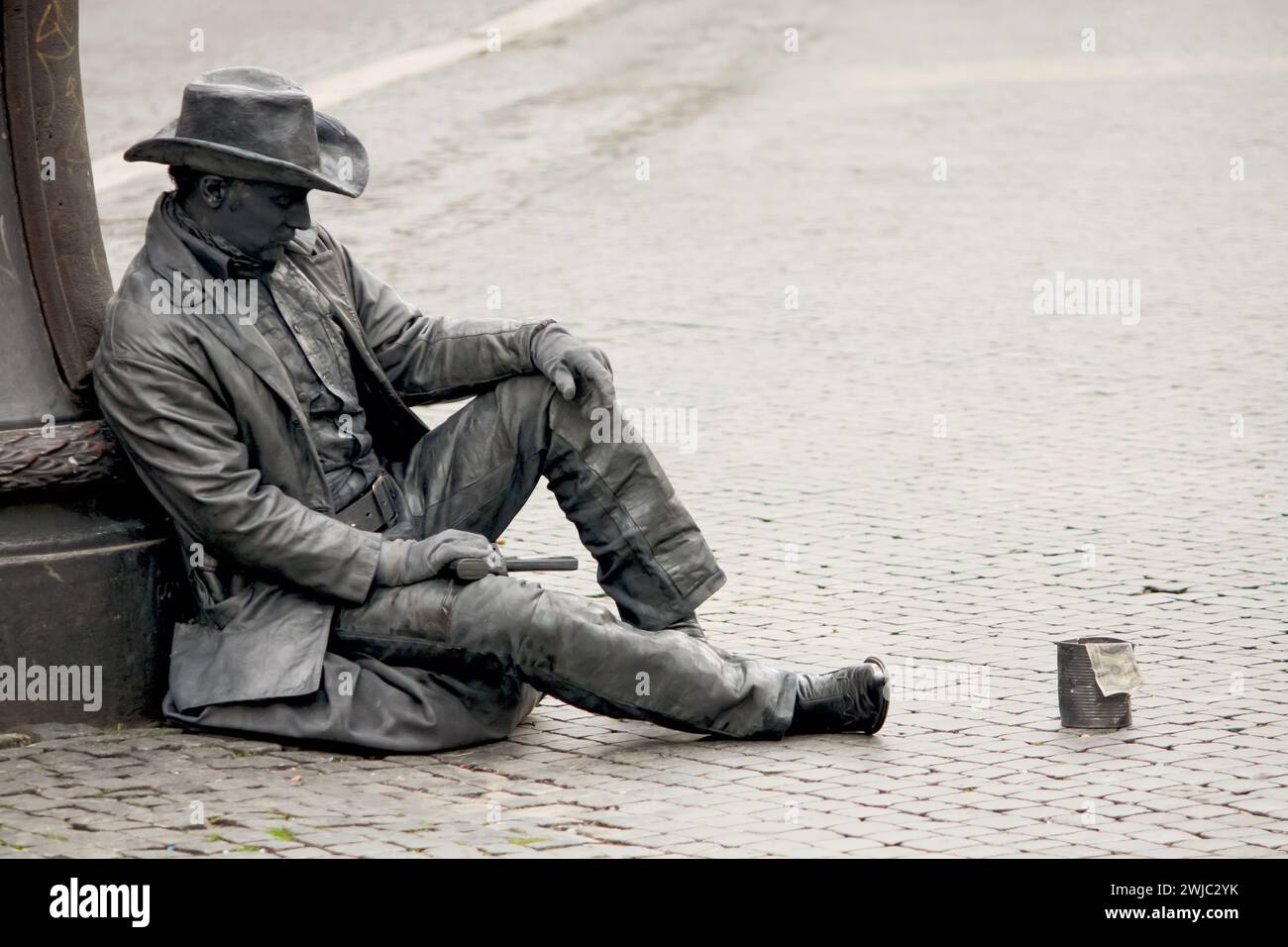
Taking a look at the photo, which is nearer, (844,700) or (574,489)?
(844,700)

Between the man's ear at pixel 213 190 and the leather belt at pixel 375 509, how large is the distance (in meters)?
0.80

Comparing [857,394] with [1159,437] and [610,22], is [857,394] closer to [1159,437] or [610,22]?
[1159,437]

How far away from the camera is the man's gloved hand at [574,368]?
518 centimetres

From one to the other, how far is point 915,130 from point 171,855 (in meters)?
11.7

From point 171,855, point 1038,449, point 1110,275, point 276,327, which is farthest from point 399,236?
point 171,855

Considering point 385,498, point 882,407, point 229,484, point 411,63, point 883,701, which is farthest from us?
point 411,63

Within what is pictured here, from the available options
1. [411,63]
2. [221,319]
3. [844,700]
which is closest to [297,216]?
[221,319]

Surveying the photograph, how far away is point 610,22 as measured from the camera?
787 inches

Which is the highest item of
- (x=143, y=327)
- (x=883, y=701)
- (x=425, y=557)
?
(x=143, y=327)

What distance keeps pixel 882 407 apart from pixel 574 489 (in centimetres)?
378

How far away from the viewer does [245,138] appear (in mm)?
4883

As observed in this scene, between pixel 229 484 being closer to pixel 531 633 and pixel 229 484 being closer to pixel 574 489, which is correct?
pixel 531 633

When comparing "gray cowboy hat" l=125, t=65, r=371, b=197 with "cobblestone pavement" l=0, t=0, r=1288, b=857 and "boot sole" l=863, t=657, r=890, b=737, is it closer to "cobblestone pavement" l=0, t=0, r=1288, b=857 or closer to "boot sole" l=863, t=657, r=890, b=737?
"cobblestone pavement" l=0, t=0, r=1288, b=857

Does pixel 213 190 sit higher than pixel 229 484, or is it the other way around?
pixel 213 190
